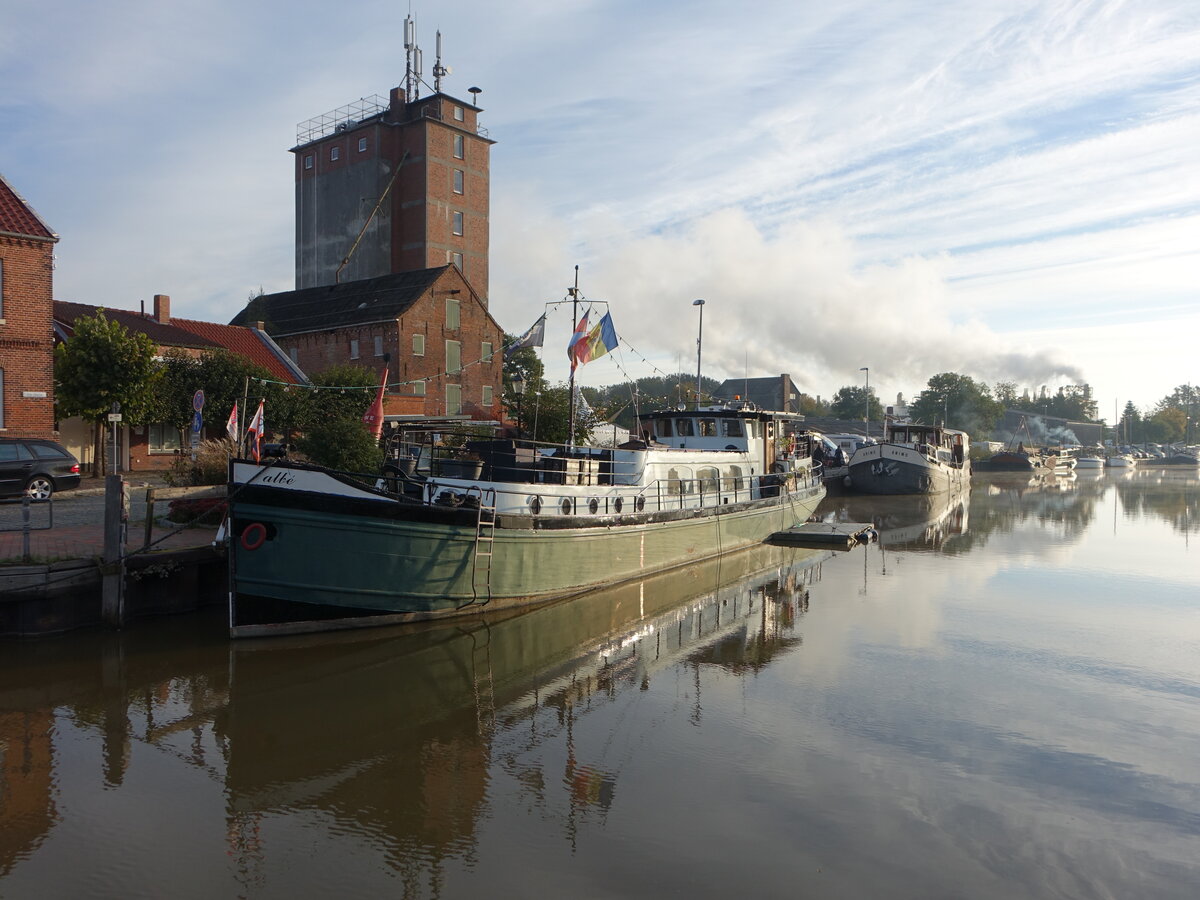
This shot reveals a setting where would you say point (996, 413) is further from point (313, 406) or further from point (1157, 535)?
point (313, 406)

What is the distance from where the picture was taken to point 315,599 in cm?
1298

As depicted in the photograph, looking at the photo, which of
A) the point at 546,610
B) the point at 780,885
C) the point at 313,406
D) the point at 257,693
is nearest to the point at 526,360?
the point at 313,406

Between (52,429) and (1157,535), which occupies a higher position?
(52,429)

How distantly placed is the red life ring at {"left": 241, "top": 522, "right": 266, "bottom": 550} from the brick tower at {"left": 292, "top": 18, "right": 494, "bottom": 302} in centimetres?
3771

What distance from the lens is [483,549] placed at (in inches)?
556

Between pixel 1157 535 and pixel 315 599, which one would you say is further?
pixel 1157 535

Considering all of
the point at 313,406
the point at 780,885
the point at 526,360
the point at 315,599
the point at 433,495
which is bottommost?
the point at 780,885

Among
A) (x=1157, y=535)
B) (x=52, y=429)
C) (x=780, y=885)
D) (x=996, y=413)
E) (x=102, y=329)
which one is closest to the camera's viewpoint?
(x=780, y=885)

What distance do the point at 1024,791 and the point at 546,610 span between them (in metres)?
8.89

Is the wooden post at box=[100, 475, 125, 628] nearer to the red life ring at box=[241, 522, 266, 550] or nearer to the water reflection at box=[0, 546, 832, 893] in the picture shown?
the water reflection at box=[0, 546, 832, 893]

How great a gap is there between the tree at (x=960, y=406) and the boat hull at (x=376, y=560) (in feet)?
285

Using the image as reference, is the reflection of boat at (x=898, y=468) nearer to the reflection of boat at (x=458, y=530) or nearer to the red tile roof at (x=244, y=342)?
the reflection of boat at (x=458, y=530)

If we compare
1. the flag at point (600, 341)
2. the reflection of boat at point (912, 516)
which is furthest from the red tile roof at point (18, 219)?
the reflection of boat at point (912, 516)

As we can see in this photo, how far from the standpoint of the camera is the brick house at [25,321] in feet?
72.0
